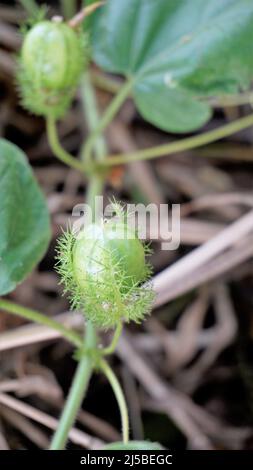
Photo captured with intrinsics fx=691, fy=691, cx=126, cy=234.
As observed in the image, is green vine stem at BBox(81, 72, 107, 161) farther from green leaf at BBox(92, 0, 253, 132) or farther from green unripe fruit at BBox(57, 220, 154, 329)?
green unripe fruit at BBox(57, 220, 154, 329)

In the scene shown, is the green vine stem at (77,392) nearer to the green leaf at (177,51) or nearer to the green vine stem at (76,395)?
the green vine stem at (76,395)

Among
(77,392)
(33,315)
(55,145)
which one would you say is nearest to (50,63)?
(55,145)

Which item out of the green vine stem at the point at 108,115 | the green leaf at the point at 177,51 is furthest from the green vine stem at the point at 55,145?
the green leaf at the point at 177,51

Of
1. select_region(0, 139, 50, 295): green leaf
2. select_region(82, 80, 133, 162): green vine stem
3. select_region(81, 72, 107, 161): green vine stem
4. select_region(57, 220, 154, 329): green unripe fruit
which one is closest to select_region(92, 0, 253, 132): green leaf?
select_region(82, 80, 133, 162): green vine stem

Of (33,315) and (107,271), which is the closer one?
(107,271)

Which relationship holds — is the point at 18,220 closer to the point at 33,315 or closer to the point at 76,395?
the point at 33,315

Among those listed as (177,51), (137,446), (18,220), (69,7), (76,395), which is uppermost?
(69,7)

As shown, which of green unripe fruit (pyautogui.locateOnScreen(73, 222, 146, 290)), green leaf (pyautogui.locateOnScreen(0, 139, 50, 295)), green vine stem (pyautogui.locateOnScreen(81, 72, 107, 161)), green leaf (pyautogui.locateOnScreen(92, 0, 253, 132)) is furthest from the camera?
green vine stem (pyautogui.locateOnScreen(81, 72, 107, 161))
